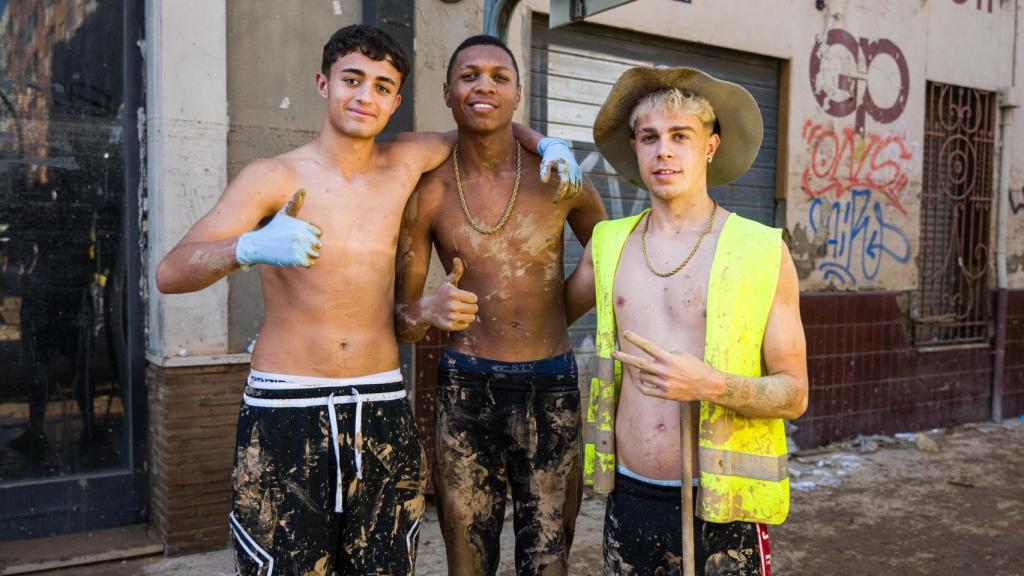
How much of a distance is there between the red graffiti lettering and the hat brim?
4480 mm

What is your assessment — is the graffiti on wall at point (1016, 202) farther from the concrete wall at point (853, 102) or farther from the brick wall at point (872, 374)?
the brick wall at point (872, 374)

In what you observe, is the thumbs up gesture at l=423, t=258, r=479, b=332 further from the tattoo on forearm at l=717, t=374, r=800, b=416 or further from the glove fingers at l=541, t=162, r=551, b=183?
the tattoo on forearm at l=717, t=374, r=800, b=416

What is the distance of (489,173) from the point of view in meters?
3.19

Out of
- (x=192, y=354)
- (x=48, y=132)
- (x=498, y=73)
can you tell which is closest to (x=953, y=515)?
(x=498, y=73)

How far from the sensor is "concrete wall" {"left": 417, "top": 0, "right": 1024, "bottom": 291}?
6.74 meters

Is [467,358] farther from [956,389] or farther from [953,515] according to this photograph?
[956,389]

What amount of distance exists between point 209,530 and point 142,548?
34 cm

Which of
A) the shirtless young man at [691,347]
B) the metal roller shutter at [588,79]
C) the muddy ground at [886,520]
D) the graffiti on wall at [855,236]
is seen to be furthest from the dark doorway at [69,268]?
the graffiti on wall at [855,236]

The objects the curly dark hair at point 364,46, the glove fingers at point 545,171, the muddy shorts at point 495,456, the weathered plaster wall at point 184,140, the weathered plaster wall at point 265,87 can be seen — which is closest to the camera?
the curly dark hair at point 364,46

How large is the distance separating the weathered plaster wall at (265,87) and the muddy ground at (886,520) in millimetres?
1413

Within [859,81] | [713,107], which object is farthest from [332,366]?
[859,81]

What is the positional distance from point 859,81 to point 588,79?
9.24 feet

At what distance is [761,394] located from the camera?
227 cm

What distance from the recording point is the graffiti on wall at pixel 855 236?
7094 mm
